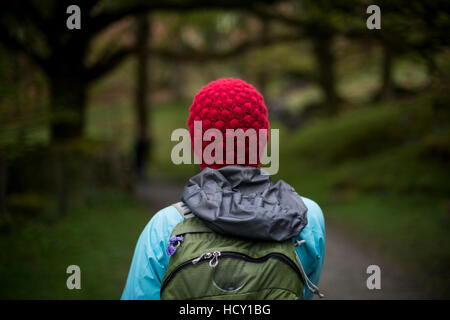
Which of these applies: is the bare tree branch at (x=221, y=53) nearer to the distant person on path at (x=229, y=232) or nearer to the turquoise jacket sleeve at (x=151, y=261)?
the distant person on path at (x=229, y=232)

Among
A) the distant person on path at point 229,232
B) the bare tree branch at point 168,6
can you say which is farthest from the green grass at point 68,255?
the bare tree branch at point 168,6

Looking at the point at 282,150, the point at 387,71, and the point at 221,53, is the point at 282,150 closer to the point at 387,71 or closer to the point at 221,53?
the point at 387,71

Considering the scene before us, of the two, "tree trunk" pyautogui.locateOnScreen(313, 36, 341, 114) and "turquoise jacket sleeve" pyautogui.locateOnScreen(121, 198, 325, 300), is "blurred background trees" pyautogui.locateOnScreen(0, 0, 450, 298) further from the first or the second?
"turquoise jacket sleeve" pyautogui.locateOnScreen(121, 198, 325, 300)

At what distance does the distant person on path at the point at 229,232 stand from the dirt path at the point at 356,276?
414cm

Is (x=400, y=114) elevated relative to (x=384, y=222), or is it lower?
elevated

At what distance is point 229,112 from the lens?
75.2 inches

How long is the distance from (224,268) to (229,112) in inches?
28.6

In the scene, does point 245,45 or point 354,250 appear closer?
point 354,250

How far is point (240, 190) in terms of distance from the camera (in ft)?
6.23

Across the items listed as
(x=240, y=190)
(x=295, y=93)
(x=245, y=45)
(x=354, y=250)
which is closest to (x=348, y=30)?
(x=245, y=45)

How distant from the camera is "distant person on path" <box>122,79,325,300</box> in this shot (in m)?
1.71

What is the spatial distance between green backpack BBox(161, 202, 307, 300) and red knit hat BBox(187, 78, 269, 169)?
1.33 feet
